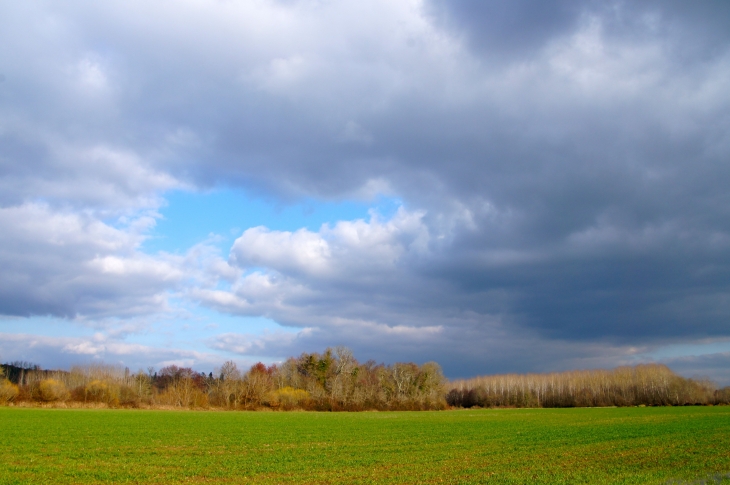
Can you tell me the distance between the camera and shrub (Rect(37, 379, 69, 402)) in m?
107

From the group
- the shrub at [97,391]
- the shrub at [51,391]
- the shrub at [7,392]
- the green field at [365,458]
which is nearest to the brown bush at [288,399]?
the shrub at [97,391]

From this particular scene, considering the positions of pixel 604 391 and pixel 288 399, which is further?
pixel 604 391

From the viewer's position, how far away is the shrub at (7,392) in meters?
98.4

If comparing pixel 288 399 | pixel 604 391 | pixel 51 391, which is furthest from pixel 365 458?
pixel 604 391

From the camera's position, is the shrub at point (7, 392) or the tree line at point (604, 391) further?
the tree line at point (604, 391)

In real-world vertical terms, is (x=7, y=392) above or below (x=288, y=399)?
above

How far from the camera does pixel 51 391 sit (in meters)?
110

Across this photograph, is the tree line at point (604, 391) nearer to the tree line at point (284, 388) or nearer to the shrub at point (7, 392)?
the tree line at point (284, 388)

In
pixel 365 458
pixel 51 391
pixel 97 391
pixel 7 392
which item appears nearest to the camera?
pixel 365 458

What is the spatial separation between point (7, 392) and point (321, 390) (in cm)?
6960

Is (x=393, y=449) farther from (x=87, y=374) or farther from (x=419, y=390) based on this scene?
(x=87, y=374)

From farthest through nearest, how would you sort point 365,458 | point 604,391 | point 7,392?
point 604,391 → point 7,392 → point 365,458

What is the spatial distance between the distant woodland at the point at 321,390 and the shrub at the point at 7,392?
21 cm

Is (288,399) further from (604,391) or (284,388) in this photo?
(604,391)
